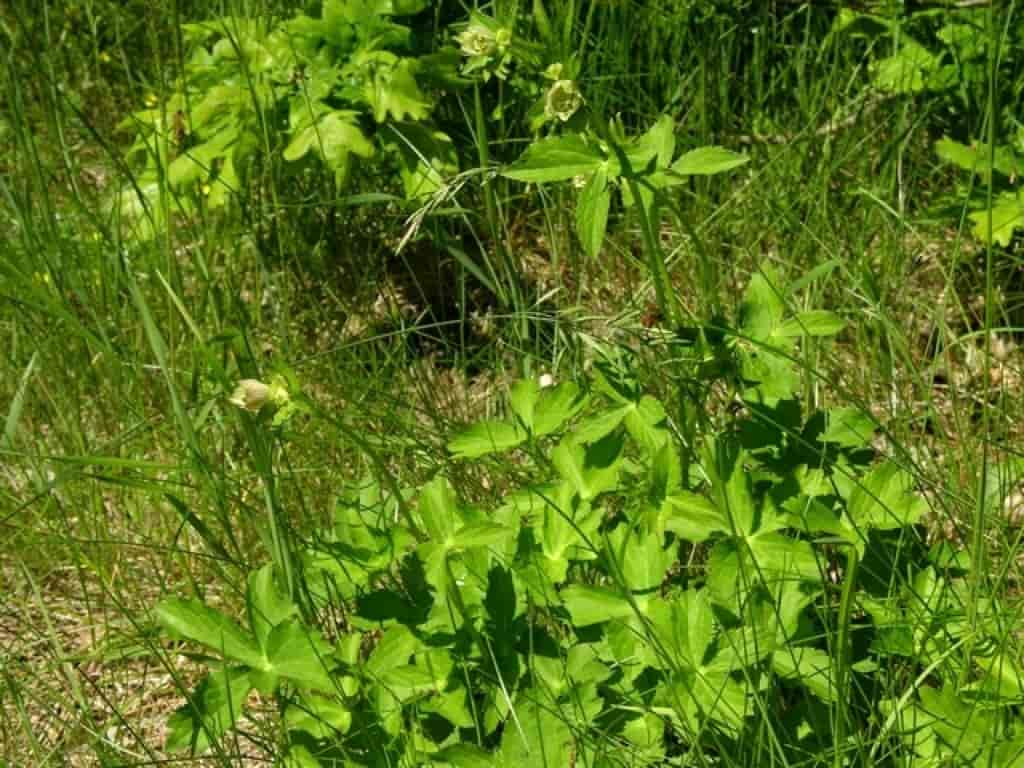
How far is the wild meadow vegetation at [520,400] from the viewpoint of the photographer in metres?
1.67

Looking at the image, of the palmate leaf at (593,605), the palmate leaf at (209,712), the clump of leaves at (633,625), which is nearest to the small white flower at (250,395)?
the clump of leaves at (633,625)

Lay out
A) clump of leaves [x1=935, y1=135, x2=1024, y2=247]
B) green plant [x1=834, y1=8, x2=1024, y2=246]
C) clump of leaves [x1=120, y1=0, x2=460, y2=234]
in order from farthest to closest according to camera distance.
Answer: green plant [x1=834, y1=8, x2=1024, y2=246] < clump of leaves [x1=120, y1=0, x2=460, y2=234] < clump of leaves [x1=935, y1=135, x2=1024, y2=247]

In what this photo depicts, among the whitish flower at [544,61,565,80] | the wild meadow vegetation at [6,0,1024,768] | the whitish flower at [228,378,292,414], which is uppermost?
the whitish flower at [544,61,565,80]

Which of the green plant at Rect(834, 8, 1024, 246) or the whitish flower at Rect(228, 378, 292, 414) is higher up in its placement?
the whitish flower at Rect(228, 378, 292, 414)

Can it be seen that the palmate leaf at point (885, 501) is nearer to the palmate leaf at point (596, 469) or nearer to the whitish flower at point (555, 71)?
the palmate leaf at point (596, 469)

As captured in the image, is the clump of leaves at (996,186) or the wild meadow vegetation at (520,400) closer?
the wild meadow vegetation at (520,400)

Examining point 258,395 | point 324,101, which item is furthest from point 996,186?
point 258,395

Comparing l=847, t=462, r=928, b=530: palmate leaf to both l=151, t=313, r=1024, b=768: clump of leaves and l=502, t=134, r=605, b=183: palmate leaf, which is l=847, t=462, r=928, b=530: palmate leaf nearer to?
l=151, t=313, r=1024, b=768: clump of leaves

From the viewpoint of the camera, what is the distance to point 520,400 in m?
1.88

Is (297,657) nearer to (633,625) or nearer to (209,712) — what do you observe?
(209,712)

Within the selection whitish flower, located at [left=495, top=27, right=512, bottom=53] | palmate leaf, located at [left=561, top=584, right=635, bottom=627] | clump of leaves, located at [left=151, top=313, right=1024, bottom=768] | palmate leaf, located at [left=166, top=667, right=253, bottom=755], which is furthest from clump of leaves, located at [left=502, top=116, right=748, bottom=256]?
palmate leaf, located at [left=166, top=667, right=253, bottom=755]

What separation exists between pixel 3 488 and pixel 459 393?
89 cm

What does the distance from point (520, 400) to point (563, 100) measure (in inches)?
18.6

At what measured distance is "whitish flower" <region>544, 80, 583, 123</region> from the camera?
5.06 feet
